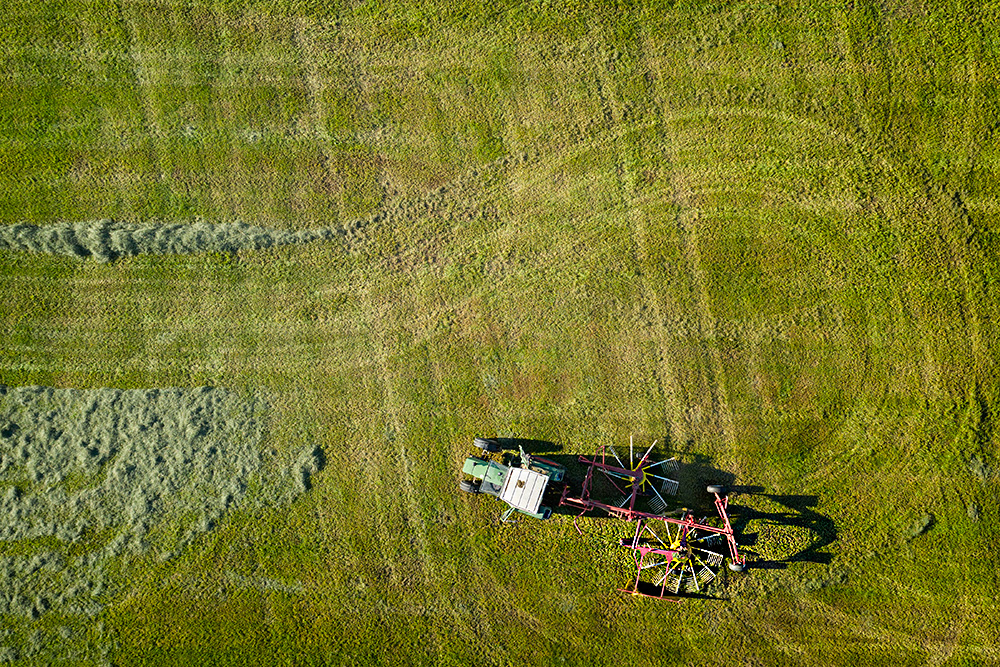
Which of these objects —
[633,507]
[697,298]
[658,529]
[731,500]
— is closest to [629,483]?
[633,507]

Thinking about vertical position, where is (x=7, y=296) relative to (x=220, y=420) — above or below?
above

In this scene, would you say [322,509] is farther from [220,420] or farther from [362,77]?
[362,77]

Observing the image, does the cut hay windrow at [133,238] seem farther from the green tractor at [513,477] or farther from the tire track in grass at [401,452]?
the green tractor at [513,477]

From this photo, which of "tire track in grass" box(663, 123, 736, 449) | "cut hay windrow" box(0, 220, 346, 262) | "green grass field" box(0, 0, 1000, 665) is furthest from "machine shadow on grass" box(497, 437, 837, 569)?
"cut hay windrow" box(0, 220, 346, 262)

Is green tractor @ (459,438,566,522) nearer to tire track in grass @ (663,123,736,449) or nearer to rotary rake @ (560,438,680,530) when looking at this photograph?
rotary rake @ (560,438,680,530)

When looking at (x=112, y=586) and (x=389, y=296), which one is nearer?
(x=112, y=586)

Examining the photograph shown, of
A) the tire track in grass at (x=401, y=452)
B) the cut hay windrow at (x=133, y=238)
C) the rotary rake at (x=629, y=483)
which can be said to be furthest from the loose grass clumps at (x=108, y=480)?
the rotary rake at (x=629, y=483)

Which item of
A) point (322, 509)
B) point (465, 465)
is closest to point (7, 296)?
point (322, 509)

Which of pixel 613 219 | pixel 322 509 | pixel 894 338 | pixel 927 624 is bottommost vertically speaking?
pixel 927 624
